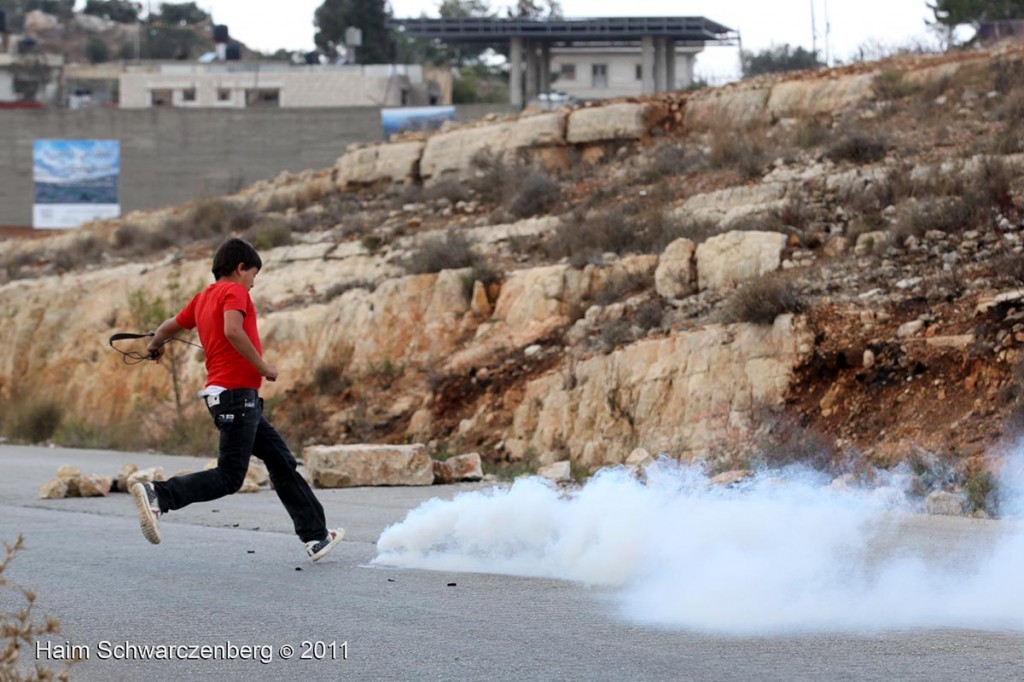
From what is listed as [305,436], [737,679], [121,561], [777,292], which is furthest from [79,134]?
[737,679]

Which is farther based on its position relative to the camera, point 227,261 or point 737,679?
point 227,261

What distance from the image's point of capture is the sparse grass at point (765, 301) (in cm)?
1605

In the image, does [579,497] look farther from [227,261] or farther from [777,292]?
[777,292]

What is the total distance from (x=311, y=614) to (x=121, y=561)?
2.15 m

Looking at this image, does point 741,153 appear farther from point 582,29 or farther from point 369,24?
point 369,24

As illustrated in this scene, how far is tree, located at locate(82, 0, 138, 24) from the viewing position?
464 ft

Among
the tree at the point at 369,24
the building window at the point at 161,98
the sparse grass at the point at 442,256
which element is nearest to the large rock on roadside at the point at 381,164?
the sparse grass at the point at 442,256

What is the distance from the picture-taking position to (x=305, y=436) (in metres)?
20.4

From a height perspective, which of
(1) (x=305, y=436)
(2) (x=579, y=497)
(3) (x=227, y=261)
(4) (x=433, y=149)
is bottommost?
(1) (x=305, y=436)

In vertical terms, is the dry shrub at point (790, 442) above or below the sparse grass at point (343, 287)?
below

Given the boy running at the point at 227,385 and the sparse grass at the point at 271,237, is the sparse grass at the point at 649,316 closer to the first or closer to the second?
the boy running at the point at 227,385

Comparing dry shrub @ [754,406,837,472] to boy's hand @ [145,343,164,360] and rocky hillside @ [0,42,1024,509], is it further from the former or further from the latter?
boy's hand @ [145,343,164,360]

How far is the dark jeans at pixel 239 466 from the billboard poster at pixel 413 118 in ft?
136

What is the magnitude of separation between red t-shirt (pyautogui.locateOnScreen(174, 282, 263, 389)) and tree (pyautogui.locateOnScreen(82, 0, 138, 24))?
142043mm
